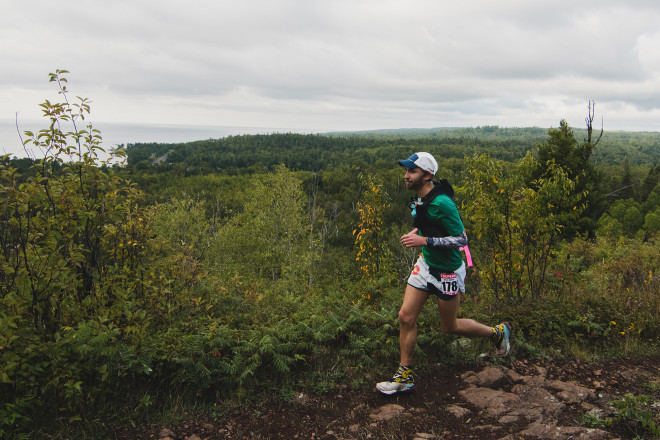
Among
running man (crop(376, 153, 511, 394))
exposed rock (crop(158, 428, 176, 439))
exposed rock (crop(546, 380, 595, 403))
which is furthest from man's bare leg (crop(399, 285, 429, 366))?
exposed rock (crop(158, 428, 176, 439))

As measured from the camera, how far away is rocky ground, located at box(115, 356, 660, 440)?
122 inches

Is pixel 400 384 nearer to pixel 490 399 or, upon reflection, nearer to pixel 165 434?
pixel 490 399

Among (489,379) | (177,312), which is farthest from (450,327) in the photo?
(177,312)

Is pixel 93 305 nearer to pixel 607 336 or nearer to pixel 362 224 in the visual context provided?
pixel 362 224

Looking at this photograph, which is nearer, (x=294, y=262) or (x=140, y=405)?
(x=140, y=405)

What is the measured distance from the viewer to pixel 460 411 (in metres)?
3.42

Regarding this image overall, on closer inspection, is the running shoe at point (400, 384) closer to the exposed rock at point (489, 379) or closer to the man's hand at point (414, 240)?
the exposed rock at point (489, 379)

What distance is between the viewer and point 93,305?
12.2ft

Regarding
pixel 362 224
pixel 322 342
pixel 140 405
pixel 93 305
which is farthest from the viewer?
pixel 362 224

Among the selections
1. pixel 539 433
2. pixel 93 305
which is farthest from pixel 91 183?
pixel 539 433

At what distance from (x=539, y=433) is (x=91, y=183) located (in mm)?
4499

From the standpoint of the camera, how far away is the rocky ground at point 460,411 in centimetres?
310

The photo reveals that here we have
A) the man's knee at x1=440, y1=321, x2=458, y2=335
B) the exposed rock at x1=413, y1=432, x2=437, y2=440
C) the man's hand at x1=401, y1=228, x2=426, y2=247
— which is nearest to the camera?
the exposed rock at x1=413, y1=432, x2=437, y2=440

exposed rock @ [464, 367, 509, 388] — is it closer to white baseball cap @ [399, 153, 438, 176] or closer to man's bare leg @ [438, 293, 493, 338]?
man's bare leg @ [438, 293, 493, 338]
